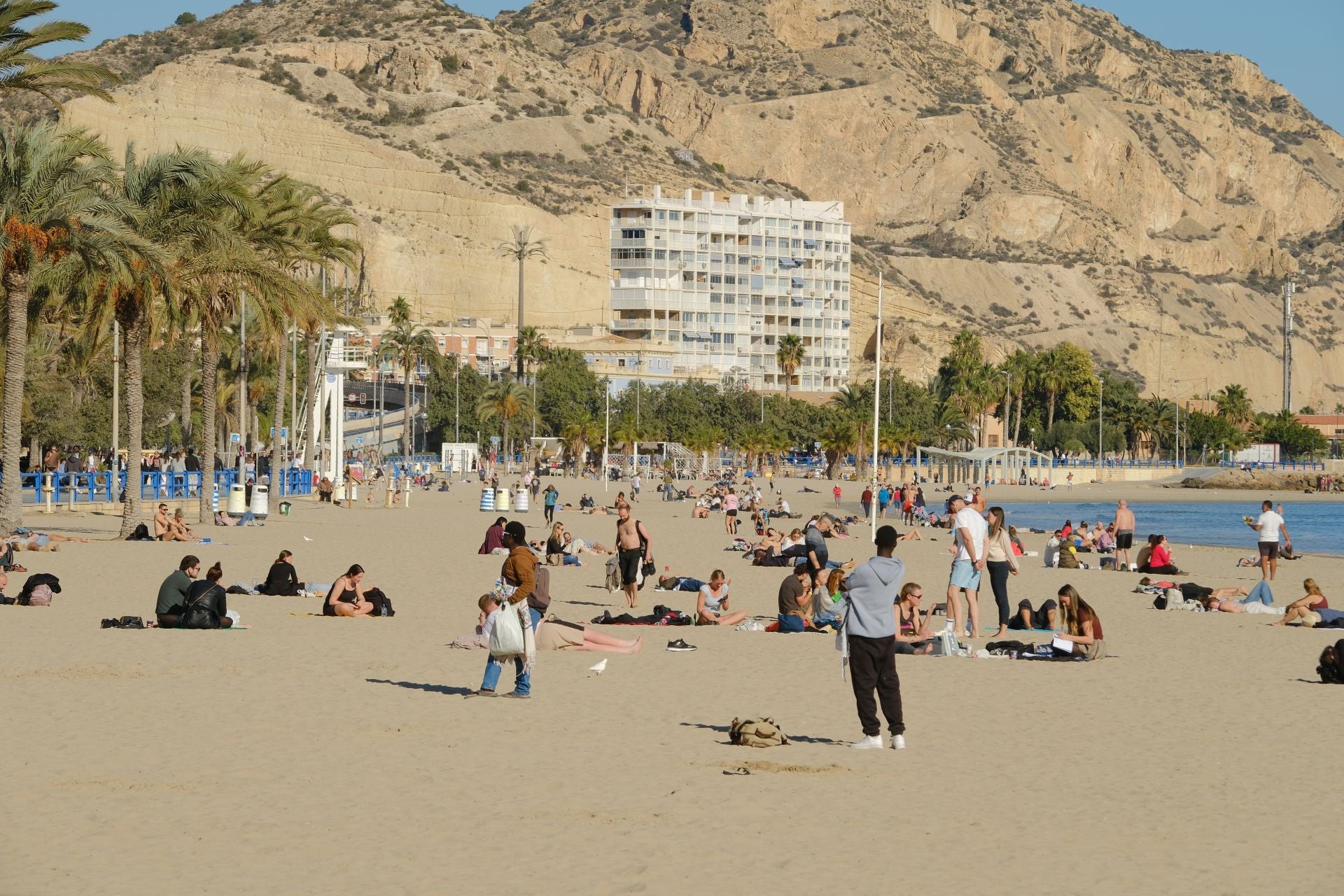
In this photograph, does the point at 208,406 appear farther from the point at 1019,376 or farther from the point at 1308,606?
the point at 1019,376

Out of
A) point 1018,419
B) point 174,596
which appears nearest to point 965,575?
point 174,596

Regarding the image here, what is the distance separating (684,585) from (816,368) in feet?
428

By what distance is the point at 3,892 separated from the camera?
7.23 metres

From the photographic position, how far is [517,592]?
12.5 meters

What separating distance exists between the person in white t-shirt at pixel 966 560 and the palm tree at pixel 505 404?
7665 centimetres

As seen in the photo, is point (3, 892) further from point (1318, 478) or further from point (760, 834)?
point (1318, 478)

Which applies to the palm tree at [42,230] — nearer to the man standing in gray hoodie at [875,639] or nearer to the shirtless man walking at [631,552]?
the shirtless man walking at [631,552]

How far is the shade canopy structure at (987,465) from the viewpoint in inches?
3541

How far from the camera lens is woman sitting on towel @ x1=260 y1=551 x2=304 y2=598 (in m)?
20.5

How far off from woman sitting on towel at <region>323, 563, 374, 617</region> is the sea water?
25.3 metres

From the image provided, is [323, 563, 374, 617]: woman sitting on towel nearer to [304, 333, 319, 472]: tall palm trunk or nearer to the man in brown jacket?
the man in brown jacket

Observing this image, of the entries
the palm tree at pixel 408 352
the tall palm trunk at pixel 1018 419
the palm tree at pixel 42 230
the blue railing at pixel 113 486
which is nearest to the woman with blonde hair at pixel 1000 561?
the palm tree at pixel 42 230

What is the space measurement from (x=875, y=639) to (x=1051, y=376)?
395 feet

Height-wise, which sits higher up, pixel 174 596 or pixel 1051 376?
pixel 1051 376
